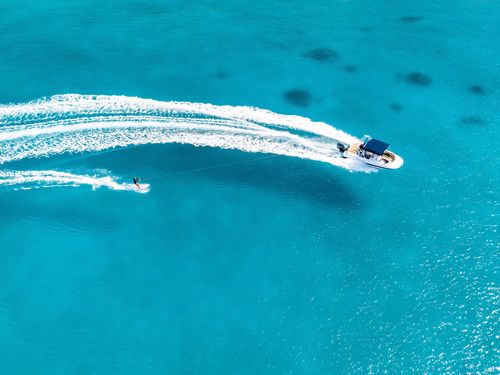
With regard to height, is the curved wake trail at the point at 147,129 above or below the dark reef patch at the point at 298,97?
below

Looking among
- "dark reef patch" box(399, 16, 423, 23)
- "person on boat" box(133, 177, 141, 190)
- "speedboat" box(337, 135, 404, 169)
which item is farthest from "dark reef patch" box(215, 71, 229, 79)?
"dark reef patch" box(399, 16, 423, 23)

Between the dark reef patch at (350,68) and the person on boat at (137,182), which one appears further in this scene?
the dark reef patch at (350,68)

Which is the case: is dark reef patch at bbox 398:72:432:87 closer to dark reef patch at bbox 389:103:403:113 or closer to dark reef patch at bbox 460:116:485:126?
dark reef patch at bbox 389:103:403:113

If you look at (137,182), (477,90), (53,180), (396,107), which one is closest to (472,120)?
(477,90)

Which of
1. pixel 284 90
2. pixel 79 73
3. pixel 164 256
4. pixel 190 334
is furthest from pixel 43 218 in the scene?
pixel 284 90

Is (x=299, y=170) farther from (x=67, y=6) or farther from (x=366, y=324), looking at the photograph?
(x=67, y=6)

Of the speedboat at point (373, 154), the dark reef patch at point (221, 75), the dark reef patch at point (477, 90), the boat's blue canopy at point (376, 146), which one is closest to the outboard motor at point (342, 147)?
the speedboat at point (373, 154)

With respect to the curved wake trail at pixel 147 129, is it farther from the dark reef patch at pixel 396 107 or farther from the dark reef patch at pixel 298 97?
the dark reef patch at pixel 396 107

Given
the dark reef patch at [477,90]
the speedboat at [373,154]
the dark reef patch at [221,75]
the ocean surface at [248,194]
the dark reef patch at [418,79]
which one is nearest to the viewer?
the ocean surface at [248,194]
